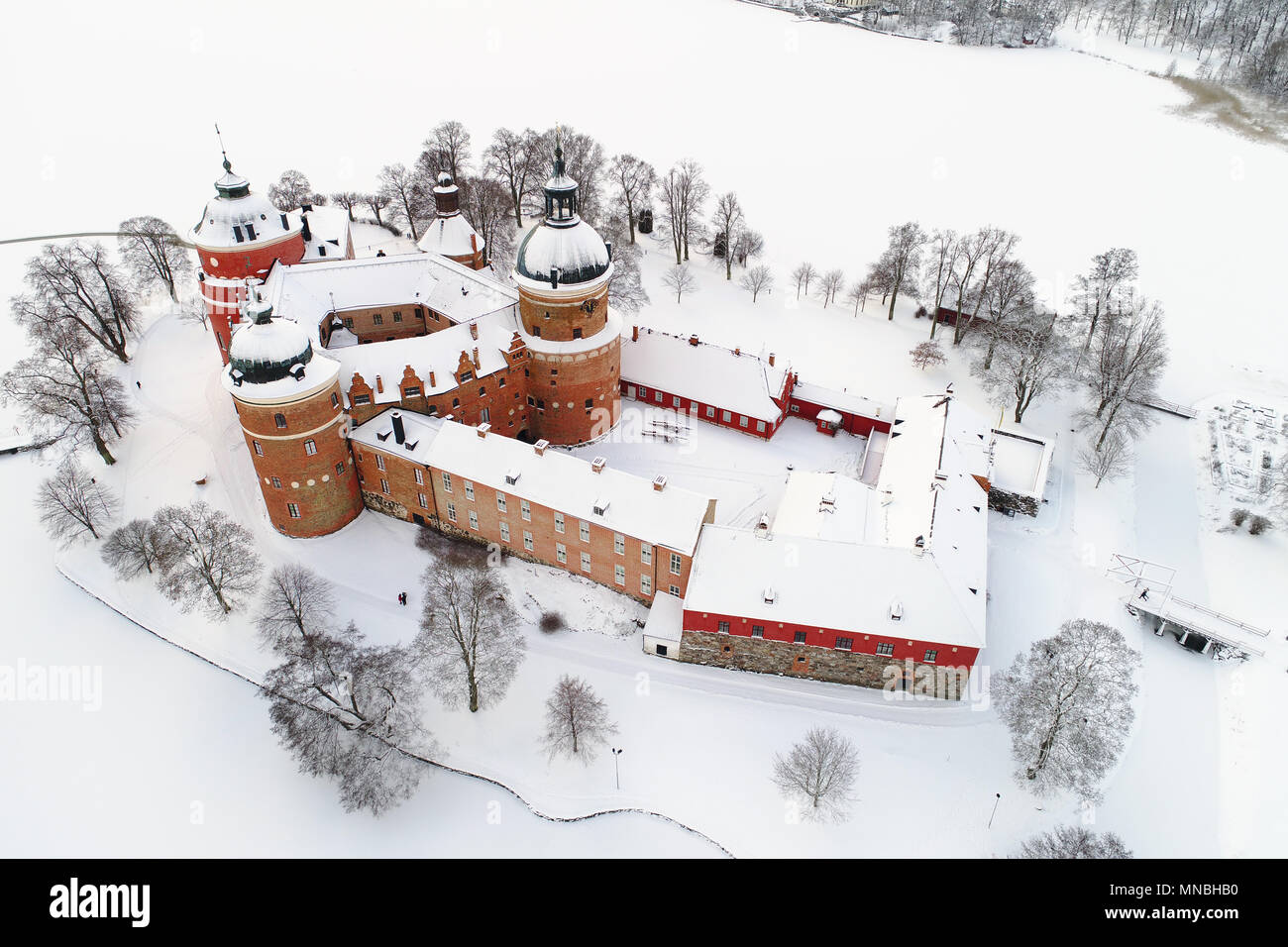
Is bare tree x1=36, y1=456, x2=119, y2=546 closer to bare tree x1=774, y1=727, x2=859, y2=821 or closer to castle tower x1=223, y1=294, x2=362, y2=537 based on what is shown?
castle tower x1=223, y1=294, x2=362, y2=537

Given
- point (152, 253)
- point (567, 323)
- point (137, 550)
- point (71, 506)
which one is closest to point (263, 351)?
point (137, 550)

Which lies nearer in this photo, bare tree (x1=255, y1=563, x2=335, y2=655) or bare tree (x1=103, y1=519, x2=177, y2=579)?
bare tree (x1=255, y1=563, x2=335, y2=655)

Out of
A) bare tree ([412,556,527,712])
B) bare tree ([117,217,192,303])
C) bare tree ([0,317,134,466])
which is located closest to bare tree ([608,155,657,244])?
bare tree ([117,217,192,303])

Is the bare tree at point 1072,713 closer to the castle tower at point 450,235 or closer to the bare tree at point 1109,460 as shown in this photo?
the bare tree at point 1109,460

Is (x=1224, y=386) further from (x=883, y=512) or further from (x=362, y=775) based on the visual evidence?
(x=362, y=775)

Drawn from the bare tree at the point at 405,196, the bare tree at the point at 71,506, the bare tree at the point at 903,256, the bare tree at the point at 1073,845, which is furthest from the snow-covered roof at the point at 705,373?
the bare tree at the point at 71,506

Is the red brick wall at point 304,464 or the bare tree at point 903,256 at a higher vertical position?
the bare tree at point 903,256
